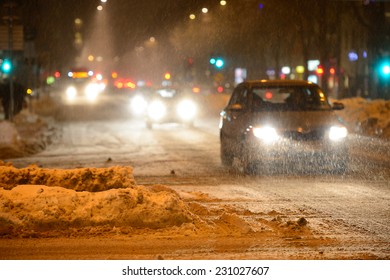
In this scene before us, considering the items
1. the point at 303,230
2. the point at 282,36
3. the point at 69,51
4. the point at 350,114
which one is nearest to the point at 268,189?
the point at 303,230

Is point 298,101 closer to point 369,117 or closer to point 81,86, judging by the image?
point 369,117

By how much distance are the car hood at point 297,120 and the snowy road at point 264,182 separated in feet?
2.70

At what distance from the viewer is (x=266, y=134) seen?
14.1 metres

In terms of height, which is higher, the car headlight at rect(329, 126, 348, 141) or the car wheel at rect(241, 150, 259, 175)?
the car headlight at rect(329, 126, 348, 141)

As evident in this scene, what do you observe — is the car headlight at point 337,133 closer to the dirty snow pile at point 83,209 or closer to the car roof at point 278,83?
the car roof at point 278,83

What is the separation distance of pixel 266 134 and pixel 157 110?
15.4 metres

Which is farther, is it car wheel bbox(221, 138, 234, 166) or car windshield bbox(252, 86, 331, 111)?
car wheel bbox(221, 138, 234, 166)

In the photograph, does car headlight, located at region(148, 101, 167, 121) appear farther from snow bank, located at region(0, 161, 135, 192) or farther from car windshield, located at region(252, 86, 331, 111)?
snow bank, located at region(0, 161, 135, 192)

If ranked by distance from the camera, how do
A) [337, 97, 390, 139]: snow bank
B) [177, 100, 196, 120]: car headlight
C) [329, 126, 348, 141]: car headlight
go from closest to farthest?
[329, 126, 348, 141]: car headlight → [337, 97, 390, 139]: snow bank → [177, 100, 196, 120]: car headlight

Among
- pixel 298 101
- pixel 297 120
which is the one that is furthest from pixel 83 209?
pixel 298 101

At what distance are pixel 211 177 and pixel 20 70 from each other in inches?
1192

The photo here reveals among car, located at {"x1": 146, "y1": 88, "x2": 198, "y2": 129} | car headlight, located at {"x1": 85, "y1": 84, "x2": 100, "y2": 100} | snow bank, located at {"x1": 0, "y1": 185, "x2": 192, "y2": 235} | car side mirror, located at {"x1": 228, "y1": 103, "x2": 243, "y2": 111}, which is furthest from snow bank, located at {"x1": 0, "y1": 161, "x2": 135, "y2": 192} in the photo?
car headlight, located at {"x1": 85, "y1": 84, "x2": 100, "y2": 100}

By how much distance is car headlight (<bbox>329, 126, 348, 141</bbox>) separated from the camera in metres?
14.2

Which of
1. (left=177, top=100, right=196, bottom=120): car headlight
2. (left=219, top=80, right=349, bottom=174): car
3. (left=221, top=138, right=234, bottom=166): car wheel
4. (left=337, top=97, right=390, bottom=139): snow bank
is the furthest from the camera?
(left=177, top=100, right=196, bottom=120): car headlight
